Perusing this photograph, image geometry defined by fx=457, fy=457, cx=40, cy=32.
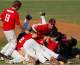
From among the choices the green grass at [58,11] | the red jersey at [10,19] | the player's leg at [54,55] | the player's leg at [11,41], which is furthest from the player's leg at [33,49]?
the green grass at [58,11]

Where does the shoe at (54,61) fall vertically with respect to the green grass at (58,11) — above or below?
above

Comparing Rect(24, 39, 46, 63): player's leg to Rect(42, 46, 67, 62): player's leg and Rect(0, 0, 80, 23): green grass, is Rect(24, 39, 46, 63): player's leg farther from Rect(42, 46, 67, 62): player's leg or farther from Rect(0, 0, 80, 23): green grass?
Rect(0, 0, 80, 23): green grass

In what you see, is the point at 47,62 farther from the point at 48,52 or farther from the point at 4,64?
the point at 4,64

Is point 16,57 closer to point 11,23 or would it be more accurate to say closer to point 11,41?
point 11,41

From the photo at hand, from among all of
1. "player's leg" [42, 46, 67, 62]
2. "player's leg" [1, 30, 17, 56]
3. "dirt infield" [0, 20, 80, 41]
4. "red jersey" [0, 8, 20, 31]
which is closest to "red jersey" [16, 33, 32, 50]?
"player's leg" [1, 30, 17, 56]

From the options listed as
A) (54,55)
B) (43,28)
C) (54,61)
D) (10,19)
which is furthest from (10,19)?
(54,61)

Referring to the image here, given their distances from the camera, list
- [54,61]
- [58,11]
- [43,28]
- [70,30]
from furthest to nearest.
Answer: [58,11], [70,30], [43,28], [54,61]

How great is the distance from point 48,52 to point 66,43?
0.96 metres

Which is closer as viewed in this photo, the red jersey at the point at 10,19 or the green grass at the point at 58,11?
the red jersey at the point at 10,19

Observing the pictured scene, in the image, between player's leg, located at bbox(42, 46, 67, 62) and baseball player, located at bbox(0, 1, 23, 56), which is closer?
Answer: player's leg, located at bbox(42, 46, 67, 62)

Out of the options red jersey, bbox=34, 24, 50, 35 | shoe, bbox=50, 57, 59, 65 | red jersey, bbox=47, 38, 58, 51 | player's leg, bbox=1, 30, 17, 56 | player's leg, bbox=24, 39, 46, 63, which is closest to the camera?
shoe, bbox=50, 57, 59, 65

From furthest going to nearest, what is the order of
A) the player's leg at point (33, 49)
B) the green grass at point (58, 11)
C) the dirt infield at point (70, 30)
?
1. the green grass at point (58, 11)
2. the dirt infield at point (70, 30)
3. the player's leg at point (33, 49)

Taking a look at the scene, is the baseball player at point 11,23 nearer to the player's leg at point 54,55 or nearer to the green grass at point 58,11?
the player's leg at point 54,55

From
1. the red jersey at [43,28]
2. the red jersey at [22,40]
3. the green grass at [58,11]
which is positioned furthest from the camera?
the green grass at [58,11]
